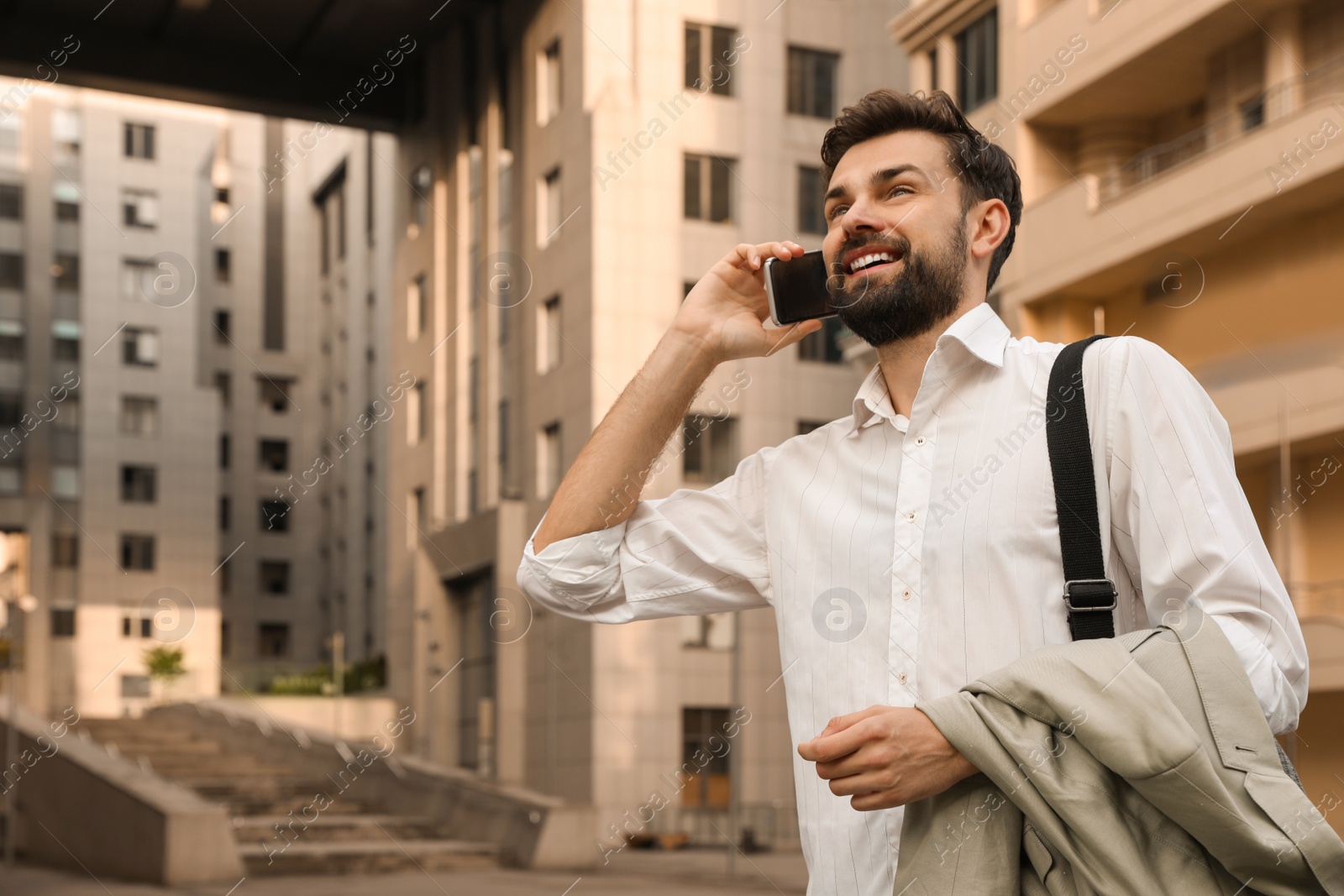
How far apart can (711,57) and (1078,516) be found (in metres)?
33.0

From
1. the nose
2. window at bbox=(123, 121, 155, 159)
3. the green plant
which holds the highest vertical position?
window at bbox=(123, 121, 155, 159)

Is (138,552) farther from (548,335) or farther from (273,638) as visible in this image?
(548,335)

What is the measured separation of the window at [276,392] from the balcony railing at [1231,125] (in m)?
61.1

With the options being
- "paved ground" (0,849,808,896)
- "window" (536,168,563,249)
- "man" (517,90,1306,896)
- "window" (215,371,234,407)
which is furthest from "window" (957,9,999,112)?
"window" (215,371,234,407)

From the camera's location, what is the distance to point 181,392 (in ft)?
213

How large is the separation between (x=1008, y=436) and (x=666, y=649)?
30316 mm

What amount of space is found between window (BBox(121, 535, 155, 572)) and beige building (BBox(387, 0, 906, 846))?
93.7ft

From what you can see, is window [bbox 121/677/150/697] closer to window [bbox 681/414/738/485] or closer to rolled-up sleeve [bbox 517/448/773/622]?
window [bbox 681/414/738/485]

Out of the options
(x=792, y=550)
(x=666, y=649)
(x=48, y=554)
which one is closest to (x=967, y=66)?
(x=666, y=649)

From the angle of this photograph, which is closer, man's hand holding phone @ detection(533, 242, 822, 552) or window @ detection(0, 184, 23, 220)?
man's hand holding phone @ detection(533, 242, 822, 552)

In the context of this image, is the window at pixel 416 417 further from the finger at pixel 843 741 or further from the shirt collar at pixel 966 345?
the finger at pixel 843 741

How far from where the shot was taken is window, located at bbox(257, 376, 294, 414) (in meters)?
76.7

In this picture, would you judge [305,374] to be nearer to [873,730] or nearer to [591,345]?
[591,345]

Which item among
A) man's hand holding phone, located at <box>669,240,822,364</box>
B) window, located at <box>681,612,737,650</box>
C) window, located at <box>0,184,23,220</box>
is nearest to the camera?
man's hand holding phone, located at <box>669,240,822,364</box>
